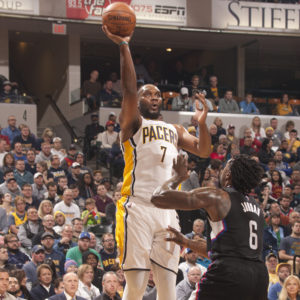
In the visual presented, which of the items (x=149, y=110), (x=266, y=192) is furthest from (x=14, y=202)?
(x=149, y=110)

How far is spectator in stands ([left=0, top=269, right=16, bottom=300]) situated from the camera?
26.7 feet

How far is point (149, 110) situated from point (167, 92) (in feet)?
43.6

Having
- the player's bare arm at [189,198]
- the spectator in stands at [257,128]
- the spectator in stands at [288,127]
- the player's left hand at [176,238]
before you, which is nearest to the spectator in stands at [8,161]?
the spectator in stands at [257,128]

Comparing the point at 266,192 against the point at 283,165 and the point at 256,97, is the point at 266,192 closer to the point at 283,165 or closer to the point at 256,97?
the point at 283,165

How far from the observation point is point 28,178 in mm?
12766

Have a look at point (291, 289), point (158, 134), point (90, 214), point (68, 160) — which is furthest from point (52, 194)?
point (158, 134)

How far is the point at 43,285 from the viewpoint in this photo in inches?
352

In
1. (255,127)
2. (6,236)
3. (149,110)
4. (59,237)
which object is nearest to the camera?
(149,110)

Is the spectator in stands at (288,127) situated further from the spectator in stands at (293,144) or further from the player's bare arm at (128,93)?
the player's bare arm at (128,93)

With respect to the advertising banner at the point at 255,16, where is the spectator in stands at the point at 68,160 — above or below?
below

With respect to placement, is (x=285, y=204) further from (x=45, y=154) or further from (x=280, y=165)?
(x=45, y=154)

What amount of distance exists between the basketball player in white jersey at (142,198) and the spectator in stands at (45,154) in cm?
835

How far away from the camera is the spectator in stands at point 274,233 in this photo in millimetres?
11945

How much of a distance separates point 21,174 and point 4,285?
4.80m
